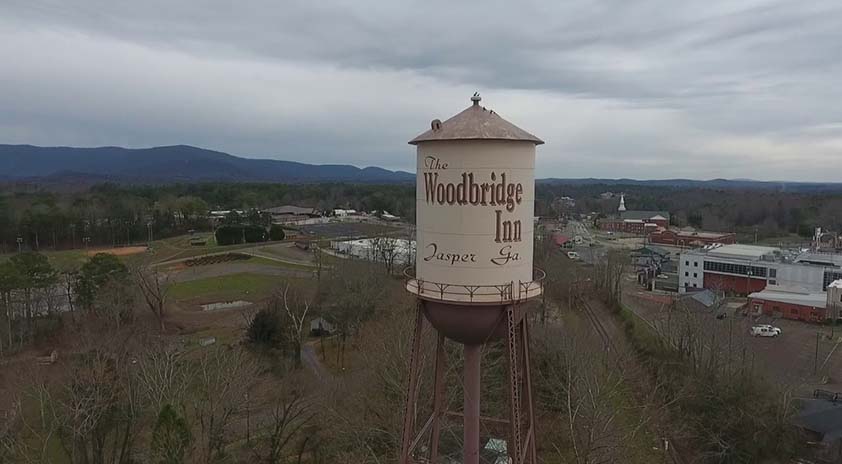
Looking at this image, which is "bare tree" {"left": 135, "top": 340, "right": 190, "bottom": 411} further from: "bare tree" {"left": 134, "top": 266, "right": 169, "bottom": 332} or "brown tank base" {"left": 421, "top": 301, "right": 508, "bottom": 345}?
"bare tree" {"left": 134, "top": 266, "right": 169, "bottom": 332}

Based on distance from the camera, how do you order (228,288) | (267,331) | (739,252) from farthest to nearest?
1. (739,252)
2. (228,288)
3. (267,331)

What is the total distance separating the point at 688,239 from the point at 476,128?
6674cm

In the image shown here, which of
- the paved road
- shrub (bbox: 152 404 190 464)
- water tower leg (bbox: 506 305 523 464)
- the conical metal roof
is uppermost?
the conical metal roof

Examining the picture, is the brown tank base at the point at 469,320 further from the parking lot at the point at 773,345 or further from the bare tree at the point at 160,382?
the parking lot at the point at 773,345

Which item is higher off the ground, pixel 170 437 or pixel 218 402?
pixel 218 402

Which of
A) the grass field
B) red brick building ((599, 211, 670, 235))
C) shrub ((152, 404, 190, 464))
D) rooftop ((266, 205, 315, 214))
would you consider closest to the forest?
rooftop ((266, 205, 315, 214))

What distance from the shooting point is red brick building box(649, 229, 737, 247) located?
64.9 m

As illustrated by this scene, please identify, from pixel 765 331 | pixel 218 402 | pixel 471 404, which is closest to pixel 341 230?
pixel 765 331

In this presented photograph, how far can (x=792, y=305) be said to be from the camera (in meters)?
35.9

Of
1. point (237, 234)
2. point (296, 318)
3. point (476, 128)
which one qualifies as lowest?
point (296, 318)

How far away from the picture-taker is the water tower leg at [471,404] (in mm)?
9719

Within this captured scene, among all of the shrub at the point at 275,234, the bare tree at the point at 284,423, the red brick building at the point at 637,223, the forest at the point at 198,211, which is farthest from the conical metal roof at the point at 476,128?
the red brick building at the point at 637,223

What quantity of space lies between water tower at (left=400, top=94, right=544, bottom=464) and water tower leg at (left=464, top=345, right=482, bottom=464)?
2.11 ft

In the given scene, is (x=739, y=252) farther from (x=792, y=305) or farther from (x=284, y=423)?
(x=284, y=423)
